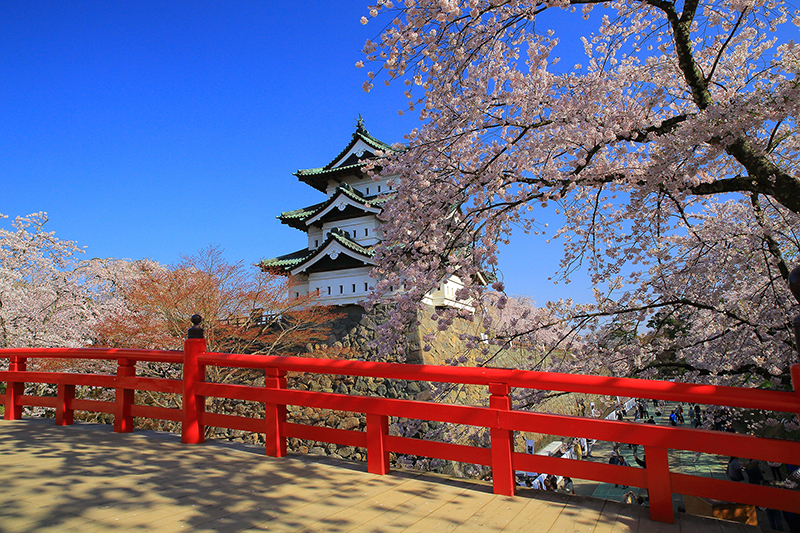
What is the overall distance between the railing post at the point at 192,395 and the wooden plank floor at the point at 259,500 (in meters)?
0.39

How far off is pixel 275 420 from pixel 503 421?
2031mm

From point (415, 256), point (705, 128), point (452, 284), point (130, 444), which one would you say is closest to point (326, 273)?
point (452, 284)

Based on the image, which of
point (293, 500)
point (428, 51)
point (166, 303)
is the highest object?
point (428, 51)

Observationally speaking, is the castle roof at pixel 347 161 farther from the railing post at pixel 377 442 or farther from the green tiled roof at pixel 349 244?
the railing post at pixel 377 442

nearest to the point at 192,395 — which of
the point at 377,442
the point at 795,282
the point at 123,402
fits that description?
the point at 123,402

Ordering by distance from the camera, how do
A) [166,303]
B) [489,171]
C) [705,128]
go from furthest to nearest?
[166,303] → [489,171] → [705,128]

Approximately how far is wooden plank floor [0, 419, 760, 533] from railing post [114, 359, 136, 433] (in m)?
0.84

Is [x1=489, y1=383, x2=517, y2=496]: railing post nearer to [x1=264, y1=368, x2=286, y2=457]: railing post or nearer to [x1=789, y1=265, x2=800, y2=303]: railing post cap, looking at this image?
[x1=789, y1=265, x2=800, y2=303]: railing post cap

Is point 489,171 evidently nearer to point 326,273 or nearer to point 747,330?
point 747,330

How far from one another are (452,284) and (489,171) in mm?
16273

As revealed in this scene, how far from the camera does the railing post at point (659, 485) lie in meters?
2.64

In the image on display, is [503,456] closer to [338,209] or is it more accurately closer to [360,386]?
[360,386]

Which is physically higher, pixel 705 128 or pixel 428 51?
pixel 428 51

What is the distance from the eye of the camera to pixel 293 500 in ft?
9.53
